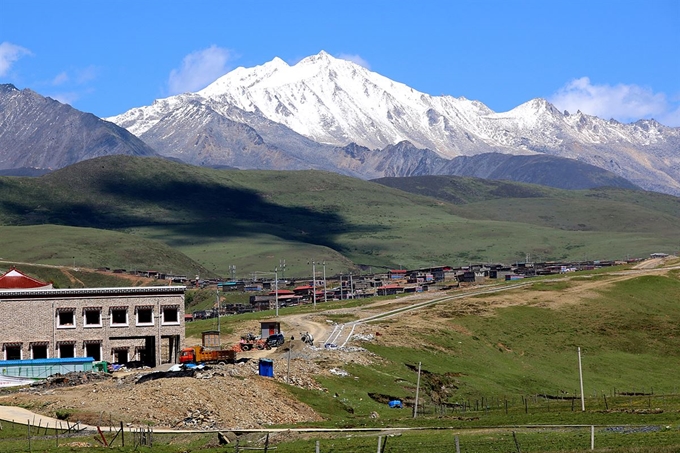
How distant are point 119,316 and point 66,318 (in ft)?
18.6

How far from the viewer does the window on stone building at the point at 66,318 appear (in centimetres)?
12238

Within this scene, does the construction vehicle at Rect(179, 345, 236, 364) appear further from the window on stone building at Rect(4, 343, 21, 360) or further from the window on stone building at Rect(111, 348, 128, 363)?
the window on stone building at Rect(4, 343, 21, 360)

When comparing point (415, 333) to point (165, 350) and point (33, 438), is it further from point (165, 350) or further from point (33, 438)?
point (33, 438)

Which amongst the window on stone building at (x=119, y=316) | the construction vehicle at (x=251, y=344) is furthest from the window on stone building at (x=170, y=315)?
the construction vehicle at (x=251, y=344)

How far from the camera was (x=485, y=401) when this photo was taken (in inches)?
4311

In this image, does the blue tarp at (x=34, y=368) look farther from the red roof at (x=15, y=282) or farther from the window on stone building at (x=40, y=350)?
the red roof at (x=15, y=282)

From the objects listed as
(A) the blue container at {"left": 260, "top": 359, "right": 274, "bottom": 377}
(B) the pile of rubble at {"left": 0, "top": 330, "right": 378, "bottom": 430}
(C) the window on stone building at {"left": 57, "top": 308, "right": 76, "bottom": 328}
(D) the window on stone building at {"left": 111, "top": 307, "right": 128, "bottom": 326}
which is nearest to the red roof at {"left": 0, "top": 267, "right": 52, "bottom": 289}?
(C) the window on stone building at {"left": 57, "top": 308, "right": 76, "bottom": 328}

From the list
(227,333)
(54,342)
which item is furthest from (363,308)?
(54,342)

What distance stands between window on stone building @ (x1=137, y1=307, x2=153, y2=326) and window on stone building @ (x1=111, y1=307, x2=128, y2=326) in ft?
5.11

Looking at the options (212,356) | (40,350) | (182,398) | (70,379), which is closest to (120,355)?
(40,350)

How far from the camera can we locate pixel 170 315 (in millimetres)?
126875

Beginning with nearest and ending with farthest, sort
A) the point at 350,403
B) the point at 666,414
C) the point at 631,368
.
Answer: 1. the point at 666,414
2. the point at 350,403
3. the point at 631,368

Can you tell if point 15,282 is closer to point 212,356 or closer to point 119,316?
point 119,316

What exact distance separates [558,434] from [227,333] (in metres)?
84.4
